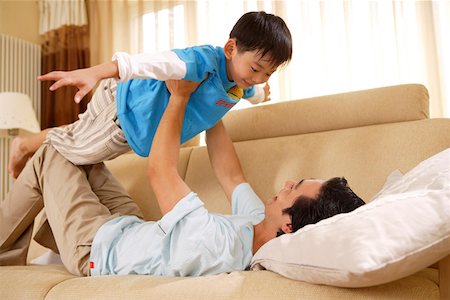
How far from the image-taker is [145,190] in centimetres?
210

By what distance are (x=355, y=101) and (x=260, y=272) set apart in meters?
0.93

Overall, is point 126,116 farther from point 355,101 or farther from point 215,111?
point 355,101

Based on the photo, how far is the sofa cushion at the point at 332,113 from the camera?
1.69m

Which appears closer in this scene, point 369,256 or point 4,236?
point 369,256

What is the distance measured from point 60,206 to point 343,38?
6.45 ft

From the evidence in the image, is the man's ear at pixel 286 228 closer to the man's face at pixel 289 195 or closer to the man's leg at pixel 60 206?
the man's face at pixel 289 195

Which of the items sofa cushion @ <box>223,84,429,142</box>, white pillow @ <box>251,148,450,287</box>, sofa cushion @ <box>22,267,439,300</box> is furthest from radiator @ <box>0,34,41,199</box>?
white pillow @ <box>251,148,450,287</box>

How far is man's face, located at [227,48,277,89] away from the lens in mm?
1526

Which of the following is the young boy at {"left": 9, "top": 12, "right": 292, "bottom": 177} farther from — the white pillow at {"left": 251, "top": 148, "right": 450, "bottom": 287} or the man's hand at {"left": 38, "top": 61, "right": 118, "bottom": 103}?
the white pillow at {"left": 251, "top": 148, "right": 450, "bottom": 287}

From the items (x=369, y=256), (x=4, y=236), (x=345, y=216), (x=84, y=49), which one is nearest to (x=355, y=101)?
(x=345, y=216)

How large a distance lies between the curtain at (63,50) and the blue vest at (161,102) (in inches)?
90.5

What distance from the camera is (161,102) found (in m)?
1.65

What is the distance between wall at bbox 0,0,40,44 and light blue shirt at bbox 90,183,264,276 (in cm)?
328

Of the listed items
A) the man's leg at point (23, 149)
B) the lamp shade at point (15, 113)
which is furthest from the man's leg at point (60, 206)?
the lamp shade at point (15, 113)
